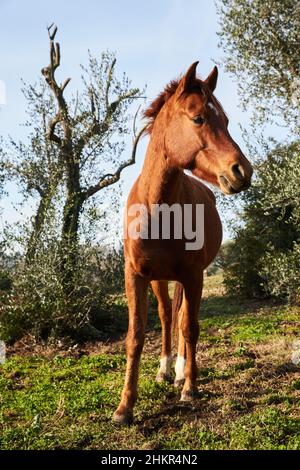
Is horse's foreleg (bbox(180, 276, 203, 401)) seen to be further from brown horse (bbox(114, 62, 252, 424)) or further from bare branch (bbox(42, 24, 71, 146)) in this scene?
bare branch (bbox(42, 24, 71, 146))

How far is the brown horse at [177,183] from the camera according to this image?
4.14 metres

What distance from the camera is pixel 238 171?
3.86 meters

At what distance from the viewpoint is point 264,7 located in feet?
41.2

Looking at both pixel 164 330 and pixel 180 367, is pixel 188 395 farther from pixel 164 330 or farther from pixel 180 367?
pixel 164 330

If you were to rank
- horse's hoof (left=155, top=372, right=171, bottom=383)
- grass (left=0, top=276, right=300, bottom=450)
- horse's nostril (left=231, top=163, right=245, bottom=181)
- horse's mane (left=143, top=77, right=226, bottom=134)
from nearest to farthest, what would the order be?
horse's nostril (left=231, top=163, right=245, bottom=181) → grass (left=0, top=276, right=300, bottom=450) → horse's mane (left=143, top=77, right=226, bottom=134) → horse's hoof (left=155, top=372, right=171, bottom=383)

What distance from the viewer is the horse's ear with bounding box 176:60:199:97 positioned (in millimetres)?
4327

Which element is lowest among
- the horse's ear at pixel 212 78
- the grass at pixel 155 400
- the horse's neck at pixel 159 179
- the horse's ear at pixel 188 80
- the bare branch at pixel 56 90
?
the grass at pixel 155 400

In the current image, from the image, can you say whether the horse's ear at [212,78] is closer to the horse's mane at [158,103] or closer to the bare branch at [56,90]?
the horse's mane at [158,103]

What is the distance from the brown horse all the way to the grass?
37 cm

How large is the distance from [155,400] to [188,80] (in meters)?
3.56

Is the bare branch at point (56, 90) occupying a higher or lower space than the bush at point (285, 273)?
higher

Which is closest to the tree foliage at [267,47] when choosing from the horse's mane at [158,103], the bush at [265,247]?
the bush at [265,247]

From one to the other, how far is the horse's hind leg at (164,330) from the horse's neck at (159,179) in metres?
2.10

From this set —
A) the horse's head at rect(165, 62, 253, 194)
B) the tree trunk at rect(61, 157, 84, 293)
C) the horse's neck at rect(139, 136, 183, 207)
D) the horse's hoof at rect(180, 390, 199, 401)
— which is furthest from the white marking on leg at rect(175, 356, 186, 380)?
the tree trunk at rect(61, 157, 84, 293)
